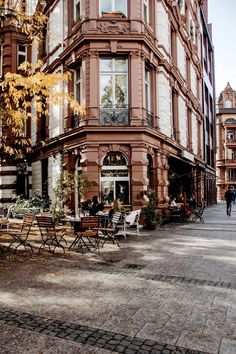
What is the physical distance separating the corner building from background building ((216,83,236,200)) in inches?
1676

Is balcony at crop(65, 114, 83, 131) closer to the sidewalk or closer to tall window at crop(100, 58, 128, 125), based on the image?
tall window at crop(100, 58, 128, 125)

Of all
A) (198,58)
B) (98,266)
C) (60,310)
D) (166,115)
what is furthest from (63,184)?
(198,58)

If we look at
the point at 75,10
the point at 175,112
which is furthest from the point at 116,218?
the point at 175,112

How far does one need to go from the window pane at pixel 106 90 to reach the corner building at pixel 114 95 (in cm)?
5

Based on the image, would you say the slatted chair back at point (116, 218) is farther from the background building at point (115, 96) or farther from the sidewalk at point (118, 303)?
the background building at point (115, 96)

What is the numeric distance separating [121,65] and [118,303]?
537 inches

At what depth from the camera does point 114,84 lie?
1677 centimetres

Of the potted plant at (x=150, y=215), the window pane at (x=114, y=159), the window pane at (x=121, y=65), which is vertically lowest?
the potted plant at (x=150, y=215)

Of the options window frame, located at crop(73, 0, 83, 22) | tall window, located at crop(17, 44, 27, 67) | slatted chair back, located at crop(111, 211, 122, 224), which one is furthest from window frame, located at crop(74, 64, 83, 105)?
tall window, located at crop(17, 44, 27, 67)

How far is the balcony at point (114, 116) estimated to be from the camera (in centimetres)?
1633

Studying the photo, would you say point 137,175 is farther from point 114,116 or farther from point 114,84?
point 114,84

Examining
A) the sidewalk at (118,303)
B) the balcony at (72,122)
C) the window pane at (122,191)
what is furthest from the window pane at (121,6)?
the sidewalk at (118,303)

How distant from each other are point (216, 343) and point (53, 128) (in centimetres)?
1779

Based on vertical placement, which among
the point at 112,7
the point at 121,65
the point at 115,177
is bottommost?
the point at 115,177
